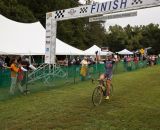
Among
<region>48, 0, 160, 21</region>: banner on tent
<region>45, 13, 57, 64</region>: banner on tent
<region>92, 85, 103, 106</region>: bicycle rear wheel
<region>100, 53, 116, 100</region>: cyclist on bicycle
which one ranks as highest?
<region>48, 0, 160, 21</region>: banner on tent

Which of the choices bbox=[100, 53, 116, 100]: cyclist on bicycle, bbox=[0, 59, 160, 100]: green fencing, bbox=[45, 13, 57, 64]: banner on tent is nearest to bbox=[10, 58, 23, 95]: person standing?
bbox=[0, 59, 160, 100]: green fencing

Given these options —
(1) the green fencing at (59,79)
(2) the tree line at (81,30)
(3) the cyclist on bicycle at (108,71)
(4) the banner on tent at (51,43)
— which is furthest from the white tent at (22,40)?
(2) the tree line at (81,30)

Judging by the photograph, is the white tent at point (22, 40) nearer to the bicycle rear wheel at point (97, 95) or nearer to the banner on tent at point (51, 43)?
the banner on tent at point (51, 43)

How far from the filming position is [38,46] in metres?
23.6

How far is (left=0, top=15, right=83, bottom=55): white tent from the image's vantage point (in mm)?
21062

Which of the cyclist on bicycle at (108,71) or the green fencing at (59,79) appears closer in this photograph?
the cyclist on bicycle at (108,71)

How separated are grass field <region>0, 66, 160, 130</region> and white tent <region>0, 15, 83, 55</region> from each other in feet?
23.0

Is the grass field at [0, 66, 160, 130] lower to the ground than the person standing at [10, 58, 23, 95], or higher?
lower

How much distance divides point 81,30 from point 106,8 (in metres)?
47.5

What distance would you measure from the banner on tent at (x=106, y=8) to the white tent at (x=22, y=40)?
3.48 meters

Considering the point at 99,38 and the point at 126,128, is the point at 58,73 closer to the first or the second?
the point at 126,128

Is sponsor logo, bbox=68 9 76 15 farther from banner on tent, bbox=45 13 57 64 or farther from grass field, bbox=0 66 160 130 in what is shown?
grass field, bbox=0 66 160 130

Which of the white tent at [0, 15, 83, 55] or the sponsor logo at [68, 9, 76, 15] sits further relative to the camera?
the white tent at [0, 15, 83, 55]

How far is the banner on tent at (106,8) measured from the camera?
49.3 feet
